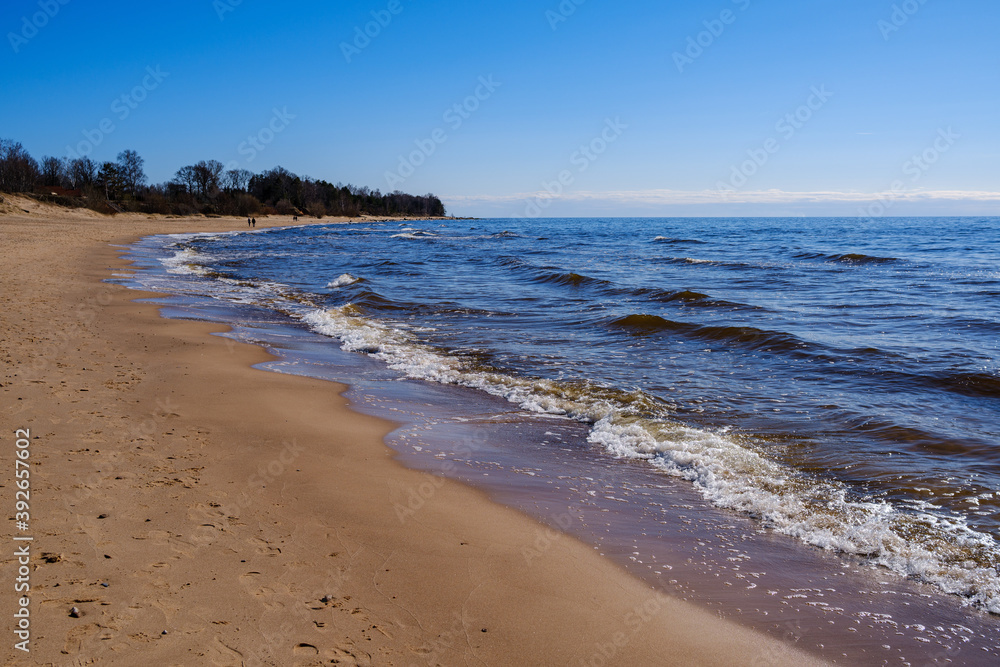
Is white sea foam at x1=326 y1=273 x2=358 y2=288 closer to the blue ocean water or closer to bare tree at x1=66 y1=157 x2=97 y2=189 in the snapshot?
the blue ocean water

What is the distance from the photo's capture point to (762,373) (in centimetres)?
866

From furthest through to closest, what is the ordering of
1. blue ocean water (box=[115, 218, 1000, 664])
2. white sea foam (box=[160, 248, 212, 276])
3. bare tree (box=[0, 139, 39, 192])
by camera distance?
bare tree (box=[0, 139, 39, 192]) → white sea foam (box=[160, 248, 212, 276]) → blue ocean water (box=[115, 218, 1000, 664])

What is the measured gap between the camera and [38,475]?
3.95 metres

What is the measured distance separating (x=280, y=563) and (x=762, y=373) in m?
7.56

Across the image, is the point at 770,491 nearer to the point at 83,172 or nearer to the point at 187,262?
the point at 187,262

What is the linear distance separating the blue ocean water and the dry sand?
1.82m

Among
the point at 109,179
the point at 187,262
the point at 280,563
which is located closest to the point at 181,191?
the point at 109,179

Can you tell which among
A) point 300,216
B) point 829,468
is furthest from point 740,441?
point 300,216

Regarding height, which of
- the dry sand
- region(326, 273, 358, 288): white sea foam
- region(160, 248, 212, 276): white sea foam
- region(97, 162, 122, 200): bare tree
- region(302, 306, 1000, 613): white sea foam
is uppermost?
region(97, 162, 122, 200): bare tree

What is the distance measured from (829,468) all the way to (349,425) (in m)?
4.71

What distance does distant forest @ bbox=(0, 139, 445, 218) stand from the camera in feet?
210

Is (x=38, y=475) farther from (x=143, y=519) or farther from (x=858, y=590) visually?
(x=858, y=590)

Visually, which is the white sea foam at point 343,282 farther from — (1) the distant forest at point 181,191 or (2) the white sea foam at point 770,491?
(1) the distant forest at point 181,191

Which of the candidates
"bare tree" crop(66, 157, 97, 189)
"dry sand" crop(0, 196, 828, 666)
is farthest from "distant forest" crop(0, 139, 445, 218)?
"dry sand" crop(0, 196, 828, 666)
